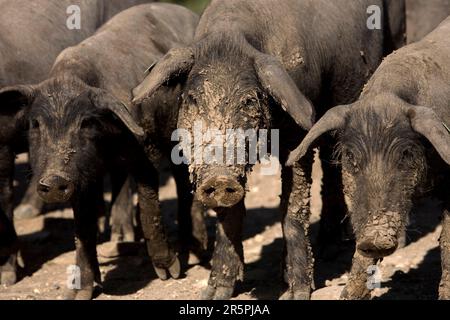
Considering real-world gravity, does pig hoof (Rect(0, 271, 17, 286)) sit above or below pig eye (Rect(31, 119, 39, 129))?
below

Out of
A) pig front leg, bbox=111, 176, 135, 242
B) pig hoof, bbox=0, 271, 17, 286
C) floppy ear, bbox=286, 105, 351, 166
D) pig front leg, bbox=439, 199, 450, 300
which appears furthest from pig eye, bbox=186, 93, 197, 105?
pig front leg, bbox=111, 176, 135, 242

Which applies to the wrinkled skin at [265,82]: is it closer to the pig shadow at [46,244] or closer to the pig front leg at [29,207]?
the pig shadow at [46,244]

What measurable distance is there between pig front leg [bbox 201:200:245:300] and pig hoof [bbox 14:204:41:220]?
11.3ft

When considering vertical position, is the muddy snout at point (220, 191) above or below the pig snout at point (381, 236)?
above

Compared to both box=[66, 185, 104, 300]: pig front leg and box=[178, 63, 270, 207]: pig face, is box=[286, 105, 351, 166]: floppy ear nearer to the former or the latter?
box=[178, 63, 270, 207]: pig face

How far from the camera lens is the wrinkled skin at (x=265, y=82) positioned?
27.7 feet

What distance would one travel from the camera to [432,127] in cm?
743

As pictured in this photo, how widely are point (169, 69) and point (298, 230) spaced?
160 centimetres

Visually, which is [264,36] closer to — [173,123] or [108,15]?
[173,123]

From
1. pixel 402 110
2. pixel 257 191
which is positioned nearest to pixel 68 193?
pixel 402 110

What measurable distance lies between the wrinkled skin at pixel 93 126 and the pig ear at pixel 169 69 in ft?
1.04

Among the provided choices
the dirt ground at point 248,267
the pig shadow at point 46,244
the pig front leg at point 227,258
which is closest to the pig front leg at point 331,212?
the dirt ground at point 248,267

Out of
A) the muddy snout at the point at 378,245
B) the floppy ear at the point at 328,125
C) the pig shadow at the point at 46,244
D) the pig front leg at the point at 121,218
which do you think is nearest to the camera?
the muddy snout at the point at 378,245

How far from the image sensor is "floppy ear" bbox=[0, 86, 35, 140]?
938 cm
